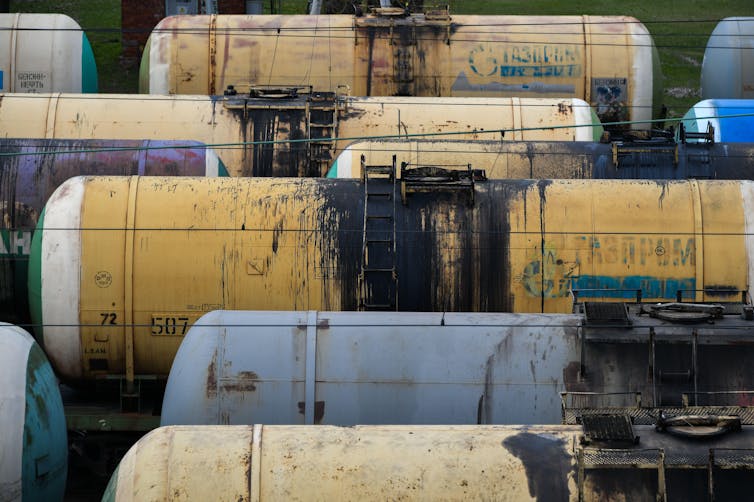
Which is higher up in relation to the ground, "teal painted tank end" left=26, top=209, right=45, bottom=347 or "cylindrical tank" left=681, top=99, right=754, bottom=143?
"cylindrical tank" left=681, top=99, right=754, bottom=143

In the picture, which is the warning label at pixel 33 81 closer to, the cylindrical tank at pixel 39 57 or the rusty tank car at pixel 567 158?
the cylindrical tank at pixel 39 57

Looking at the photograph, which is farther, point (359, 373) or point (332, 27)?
point (332, 27)

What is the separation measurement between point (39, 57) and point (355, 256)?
43.3 feet

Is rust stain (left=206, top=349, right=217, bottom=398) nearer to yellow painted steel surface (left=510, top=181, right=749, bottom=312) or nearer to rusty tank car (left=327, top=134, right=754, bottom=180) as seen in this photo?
yellow painted steel surface (left=510, top=181, right=749, bottom=312)

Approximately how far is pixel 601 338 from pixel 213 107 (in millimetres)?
10105

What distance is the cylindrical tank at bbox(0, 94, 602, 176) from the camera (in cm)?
2156

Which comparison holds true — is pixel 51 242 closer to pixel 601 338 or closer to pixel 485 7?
pixel 601 338

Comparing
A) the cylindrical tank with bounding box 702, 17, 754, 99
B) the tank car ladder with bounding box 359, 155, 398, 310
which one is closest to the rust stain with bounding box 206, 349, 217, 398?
the tank car ladder with bounding box 359, 155, 398, 310

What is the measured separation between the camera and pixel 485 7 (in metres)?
41.1

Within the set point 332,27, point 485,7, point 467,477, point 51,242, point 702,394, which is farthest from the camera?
point 485,7

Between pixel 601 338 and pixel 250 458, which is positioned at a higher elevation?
pixel 601 338

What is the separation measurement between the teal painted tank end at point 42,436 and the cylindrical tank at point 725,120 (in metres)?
11.9

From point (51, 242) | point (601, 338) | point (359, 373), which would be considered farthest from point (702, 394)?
point (51, 242)

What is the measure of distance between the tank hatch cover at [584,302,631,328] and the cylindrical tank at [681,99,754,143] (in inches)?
303
